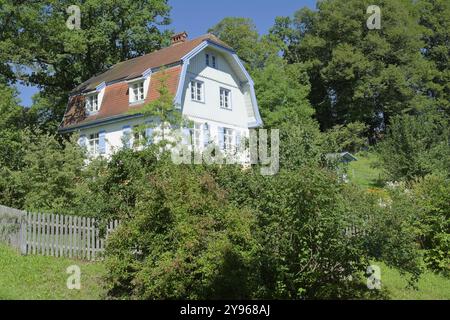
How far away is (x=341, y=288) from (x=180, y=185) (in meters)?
3.90

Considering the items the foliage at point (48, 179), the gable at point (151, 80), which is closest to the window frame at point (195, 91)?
the gable at point (151, 80)

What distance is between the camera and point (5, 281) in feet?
35.6

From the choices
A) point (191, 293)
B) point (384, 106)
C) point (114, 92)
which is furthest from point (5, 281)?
point (384, 106)

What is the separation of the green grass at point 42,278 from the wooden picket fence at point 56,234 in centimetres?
29

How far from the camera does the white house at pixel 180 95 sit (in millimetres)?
28953

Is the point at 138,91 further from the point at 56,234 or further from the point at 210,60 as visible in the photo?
the point at 56,234

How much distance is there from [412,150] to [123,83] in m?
16.9

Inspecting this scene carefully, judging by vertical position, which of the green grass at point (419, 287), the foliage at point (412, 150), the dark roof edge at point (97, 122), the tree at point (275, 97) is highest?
the tree at point (275, 97)

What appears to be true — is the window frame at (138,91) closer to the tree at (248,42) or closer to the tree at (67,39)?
the tree at (67,39)

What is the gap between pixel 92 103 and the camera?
109 ft

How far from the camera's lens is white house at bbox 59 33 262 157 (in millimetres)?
28953

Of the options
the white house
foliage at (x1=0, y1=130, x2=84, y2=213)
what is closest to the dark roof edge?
the white house

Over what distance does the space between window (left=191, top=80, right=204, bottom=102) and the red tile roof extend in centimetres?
200

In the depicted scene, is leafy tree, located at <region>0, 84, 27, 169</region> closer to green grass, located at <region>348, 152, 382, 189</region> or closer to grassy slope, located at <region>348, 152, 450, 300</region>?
grassy slope, located at <region>348, 152, 450, 300</region>
